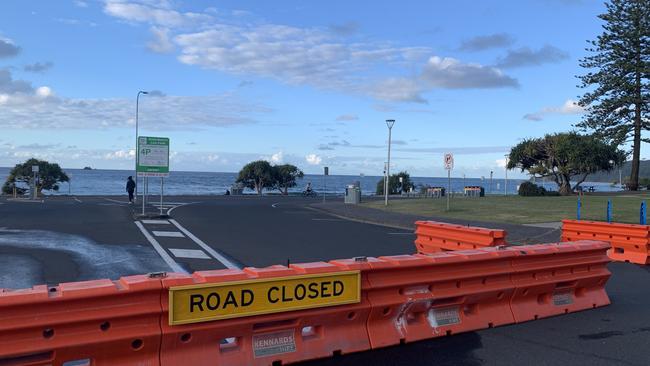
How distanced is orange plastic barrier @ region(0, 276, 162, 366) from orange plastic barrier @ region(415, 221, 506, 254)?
22.7 feet

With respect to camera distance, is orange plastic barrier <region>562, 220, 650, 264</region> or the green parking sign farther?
the green parking sign

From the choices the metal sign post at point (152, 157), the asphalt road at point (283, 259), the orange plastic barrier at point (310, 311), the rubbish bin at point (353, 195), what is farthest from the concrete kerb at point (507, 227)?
the orange plastic barrier at point (310, 311)

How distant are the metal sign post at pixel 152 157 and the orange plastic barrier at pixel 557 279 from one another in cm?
1963

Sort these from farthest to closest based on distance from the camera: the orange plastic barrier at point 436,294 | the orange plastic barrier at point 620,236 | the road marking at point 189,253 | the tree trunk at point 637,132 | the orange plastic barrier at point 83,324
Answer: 1. the tree trunk at point 637,132
2. the road marking at point 189,253
3. the orange plastic barrier at point 620,236
4. the orange plastic barrier at point 436,294
5. the orange plastic barrier at point 83,324

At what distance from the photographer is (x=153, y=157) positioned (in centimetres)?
2511

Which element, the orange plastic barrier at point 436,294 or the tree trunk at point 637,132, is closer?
the orange plastic barrier at point 436,294

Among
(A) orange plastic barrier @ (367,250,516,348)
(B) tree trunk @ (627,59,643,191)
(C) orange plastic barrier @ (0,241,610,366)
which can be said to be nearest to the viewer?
(C) orange plastic barrier @ (0,241,610,366)

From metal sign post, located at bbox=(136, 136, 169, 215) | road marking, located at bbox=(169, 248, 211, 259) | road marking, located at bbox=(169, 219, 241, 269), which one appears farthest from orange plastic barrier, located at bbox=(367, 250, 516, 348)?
metal sign post, located at bbox=(136, 136, 169, 215)

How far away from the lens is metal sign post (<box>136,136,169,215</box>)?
2473 cm

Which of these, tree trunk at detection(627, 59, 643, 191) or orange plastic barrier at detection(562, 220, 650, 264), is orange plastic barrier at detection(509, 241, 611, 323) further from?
tree trunk at detection(627, 59, 643, 191)

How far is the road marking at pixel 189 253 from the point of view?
12.6 meters

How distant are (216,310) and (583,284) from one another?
5.11 m

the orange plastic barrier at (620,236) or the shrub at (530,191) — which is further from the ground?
the shrub at (530,191)

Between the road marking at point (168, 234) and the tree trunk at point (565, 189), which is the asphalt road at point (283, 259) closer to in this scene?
the road marking at point (168, 234)
